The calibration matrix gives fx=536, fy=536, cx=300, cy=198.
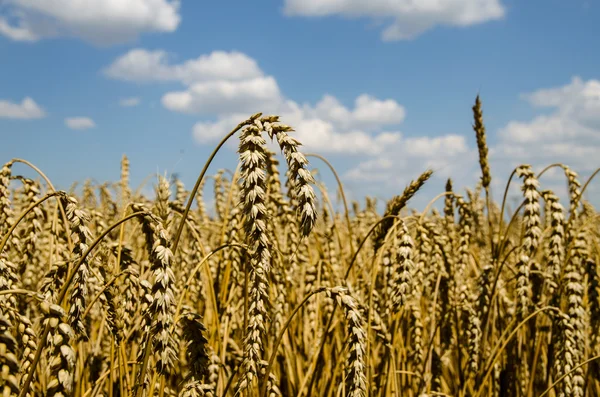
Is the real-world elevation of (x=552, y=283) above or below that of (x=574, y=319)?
above

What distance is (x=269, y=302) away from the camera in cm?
202

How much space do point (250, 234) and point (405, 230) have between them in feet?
3.08

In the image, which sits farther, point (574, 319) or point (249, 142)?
point (574, 319)

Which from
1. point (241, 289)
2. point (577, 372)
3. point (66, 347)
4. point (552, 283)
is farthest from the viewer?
point (241, 289)

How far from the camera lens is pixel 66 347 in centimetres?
104

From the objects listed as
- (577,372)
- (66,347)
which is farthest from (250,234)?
(577,372)

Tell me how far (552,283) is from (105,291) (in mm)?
2224

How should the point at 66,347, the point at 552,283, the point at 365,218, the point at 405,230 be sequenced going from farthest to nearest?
the point at 365,218
the point at 552,283
the point at 405,230
the point at 66,347

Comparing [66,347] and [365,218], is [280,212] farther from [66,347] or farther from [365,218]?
[365,218]

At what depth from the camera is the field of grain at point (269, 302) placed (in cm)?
125

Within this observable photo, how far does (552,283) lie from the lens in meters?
2.77

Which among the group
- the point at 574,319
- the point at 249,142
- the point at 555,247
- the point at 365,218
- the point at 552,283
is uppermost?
the point at 365,218

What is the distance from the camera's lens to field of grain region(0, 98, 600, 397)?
1248mm

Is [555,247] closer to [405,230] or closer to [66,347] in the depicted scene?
[405,230]
